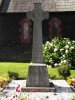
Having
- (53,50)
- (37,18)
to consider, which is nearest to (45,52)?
(53,50)

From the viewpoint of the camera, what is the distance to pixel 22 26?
3312cm

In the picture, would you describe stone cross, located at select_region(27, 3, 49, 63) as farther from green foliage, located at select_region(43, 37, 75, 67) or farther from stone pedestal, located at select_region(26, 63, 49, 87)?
green foliage, located at select_region(43, 37, 75, 67)

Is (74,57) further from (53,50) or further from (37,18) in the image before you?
(37,18)

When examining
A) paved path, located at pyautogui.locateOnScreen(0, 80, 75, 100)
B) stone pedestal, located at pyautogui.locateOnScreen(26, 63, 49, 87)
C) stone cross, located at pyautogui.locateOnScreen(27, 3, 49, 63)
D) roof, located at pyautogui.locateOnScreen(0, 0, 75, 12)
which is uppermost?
roof, located at pyautogui.locateOnScreen(0, 0, 75, 12)

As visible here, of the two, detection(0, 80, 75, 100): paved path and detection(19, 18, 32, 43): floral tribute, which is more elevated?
detection(19, 18, 32, 43): floral tribute

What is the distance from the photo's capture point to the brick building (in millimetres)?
32344

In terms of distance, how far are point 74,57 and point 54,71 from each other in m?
3.83

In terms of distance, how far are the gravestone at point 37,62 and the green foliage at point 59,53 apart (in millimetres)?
9149

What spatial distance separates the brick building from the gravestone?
45.6 ft

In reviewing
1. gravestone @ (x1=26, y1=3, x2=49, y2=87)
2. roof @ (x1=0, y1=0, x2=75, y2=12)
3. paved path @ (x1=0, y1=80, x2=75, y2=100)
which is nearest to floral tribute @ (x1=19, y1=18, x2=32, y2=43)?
roof @ (x1=0, y1=0, x2=75, y2=12)

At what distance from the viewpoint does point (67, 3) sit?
32.5 metres

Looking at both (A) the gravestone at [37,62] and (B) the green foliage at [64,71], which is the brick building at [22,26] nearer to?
(B) the green foliage at [64,71]

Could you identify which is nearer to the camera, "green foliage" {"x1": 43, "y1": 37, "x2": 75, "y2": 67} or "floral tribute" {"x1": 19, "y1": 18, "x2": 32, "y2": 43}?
"green foliage" {"x1": 43, "y1": 37, "x2": 75, "y2": 67}

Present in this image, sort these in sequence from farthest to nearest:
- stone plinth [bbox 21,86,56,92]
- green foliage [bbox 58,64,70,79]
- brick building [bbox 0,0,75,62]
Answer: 1. brick building [bbox 0,0,75,62]
2. green foliage [bbox 58,64,70,79]
3. stone plinth [bbox 21,86,56,92]
